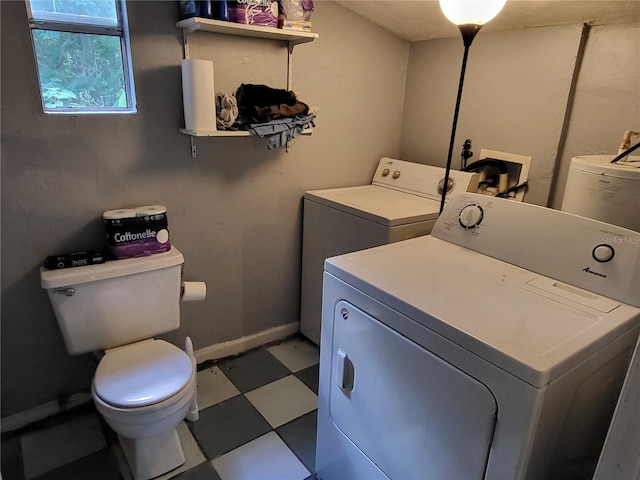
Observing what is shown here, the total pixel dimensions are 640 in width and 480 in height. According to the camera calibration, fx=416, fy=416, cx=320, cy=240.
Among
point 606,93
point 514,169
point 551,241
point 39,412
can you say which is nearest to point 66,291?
point 39,412

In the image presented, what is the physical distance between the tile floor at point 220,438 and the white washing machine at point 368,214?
460 mm

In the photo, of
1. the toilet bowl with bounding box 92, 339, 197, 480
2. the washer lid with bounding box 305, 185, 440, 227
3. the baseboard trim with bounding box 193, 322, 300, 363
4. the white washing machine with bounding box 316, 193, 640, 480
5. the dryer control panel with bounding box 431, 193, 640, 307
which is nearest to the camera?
the white washing machine with bounding box 316, 193, 640, 480

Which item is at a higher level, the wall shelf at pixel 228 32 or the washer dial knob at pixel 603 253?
the wall shelf at pixel 228 32

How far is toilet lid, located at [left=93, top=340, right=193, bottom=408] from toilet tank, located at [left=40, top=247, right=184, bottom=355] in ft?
0.29

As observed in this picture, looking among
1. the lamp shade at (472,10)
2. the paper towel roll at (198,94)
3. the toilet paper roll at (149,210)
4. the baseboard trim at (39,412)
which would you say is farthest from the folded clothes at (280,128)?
the baseboard trim at (39,412)

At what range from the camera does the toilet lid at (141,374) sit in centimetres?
137

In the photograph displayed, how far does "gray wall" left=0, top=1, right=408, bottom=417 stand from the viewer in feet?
5.08

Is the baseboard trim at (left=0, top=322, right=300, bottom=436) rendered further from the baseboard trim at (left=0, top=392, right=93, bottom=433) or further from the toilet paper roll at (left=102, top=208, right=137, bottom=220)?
the toilet paper roll at (left=102, top=208, right=137, bottom=220)

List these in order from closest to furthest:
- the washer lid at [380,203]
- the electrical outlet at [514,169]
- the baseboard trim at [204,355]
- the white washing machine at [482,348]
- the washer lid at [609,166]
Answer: the white washing machine at [482,348]
the washer lid at [609,166]
the baseboard trim at [204,355]
the washer lid at [380,203]
the electrical outlet at [514,169]

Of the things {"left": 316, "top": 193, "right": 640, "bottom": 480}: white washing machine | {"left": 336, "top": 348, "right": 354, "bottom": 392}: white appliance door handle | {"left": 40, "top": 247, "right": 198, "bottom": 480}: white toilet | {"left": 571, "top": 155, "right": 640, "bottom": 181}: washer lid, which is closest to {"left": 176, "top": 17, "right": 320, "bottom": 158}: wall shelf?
{"left": 40, "top": 247, "right": 198, "bottom": 480}: white toilet

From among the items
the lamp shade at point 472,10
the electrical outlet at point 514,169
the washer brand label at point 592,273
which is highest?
the lamp shade at point 472,10

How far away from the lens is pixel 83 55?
1.62 meters

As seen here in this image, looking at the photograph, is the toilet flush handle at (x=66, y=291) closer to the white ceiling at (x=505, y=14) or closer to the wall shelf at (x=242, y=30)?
the wall shelf at (x=242, y=30)

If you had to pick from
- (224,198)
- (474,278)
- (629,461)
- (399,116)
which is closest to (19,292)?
(224,198)
